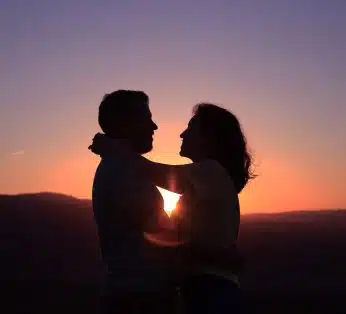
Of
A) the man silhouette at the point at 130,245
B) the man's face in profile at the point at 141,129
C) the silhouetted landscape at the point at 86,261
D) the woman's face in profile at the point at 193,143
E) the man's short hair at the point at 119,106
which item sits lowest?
the silhouetted landscape at the point at 86,261

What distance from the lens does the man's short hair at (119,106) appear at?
379 centimetres

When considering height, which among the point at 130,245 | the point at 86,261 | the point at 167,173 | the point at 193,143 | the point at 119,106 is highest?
the point at 119,106

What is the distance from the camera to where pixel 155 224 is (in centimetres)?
359

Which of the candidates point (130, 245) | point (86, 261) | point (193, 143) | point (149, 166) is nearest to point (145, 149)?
point (149, 166)

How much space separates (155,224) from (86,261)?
1279 inches

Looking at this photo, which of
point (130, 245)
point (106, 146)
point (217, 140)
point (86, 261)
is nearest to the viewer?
point (130, 245)

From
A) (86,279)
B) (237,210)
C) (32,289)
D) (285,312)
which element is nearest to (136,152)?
(237,210)

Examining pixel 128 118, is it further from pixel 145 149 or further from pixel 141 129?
pixel 145 149

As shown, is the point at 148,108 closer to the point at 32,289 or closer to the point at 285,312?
the point at 285,312

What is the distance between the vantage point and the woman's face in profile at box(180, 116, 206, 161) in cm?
420

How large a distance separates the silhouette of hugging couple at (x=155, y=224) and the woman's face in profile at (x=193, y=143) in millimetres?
14

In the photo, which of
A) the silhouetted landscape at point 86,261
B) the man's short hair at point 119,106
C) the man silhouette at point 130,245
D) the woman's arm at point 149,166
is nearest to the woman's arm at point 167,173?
the woman's arm at point 149,166

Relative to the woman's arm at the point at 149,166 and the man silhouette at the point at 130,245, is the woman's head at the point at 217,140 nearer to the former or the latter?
the woman's arm at the point at 149,166

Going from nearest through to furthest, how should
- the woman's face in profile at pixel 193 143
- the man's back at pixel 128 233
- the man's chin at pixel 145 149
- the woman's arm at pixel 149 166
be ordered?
the man's back at pixel 128 233, the woman's arm at pixel 149 166, the man's chin at pixel 145 149, the woman's face in profile at pixel 193 143
